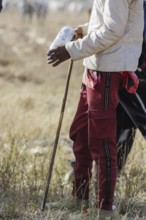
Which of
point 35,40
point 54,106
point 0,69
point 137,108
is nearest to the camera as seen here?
point 137,108

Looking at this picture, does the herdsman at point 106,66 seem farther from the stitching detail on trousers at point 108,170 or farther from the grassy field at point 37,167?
the grassy field at point 37,167

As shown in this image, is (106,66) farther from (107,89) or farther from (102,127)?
(102,127)

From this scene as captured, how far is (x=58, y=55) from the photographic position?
4.41 m

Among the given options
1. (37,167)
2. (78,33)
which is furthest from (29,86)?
(78,33)

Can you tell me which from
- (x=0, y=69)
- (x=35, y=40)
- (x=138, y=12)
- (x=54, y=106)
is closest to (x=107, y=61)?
(x=138, y=12)

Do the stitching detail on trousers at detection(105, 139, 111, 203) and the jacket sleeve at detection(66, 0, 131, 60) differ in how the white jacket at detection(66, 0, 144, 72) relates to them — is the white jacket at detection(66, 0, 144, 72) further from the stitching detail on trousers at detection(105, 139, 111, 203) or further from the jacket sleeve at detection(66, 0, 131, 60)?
the stitching detail on trousers at detection(105, 139, 111, 203)

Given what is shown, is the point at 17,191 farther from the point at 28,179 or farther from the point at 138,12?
the point at 138,12

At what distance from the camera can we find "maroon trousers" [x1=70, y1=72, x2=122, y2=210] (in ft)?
14.3

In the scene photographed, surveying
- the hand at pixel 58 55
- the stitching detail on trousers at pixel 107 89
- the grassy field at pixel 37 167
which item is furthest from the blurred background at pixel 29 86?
the stitching detail on trousers at pixel 107 89

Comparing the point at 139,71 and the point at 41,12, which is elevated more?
the point at 41,12

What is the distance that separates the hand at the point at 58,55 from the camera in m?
4.40

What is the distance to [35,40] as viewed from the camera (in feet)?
90.8

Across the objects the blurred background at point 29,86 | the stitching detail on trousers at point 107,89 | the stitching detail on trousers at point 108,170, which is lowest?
the stitching detail on trousers at point 108,170

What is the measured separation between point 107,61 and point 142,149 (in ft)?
4.03
